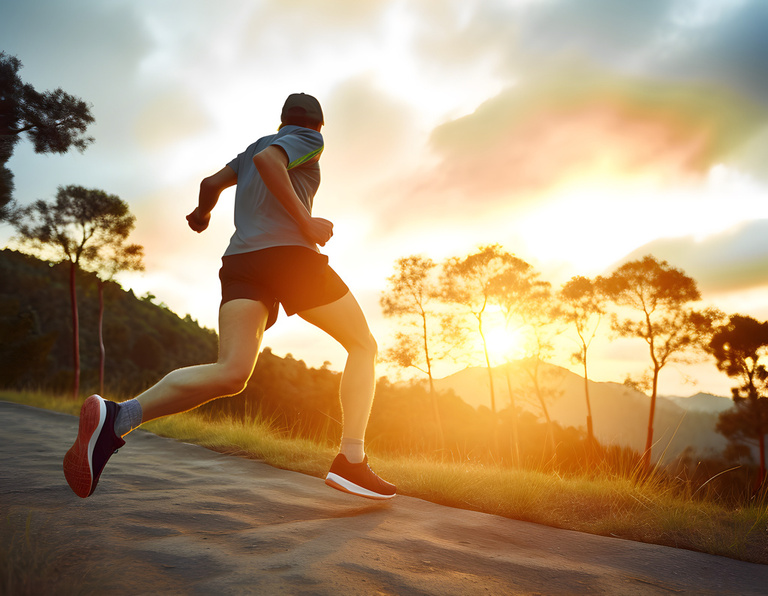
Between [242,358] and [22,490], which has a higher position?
[242,358]

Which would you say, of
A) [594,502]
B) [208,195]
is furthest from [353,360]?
[594,502]

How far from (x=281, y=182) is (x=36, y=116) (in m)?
5.61

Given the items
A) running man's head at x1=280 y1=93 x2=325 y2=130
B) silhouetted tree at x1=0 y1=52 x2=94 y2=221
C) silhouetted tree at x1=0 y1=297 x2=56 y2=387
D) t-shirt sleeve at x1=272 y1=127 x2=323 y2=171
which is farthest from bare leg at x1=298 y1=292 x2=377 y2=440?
silhouetted tree at x1=0 y1=297 x2=56 y2=387

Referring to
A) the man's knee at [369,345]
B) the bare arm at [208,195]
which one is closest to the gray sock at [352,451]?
the man's knee at [369,345]

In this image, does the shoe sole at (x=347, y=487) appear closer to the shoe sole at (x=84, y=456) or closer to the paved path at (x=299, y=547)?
the paved path at (x=299, y=547)

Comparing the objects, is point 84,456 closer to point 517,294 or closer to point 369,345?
point 369,345

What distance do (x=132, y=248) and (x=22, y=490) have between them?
54.2ft

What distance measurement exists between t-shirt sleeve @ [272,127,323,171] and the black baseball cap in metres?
0.14

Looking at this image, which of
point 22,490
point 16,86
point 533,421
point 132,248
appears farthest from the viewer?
point 533,421

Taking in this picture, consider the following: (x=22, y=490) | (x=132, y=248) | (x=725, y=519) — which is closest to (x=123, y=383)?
(x=132, y=248)

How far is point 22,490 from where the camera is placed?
7.17ft

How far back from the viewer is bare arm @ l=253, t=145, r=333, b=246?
211cm

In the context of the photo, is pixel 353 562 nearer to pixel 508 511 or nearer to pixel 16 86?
pixel 508 511

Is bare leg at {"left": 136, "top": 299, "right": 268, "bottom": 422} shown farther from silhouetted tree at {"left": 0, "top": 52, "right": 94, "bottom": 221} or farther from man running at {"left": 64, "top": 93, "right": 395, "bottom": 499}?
silhouetted tree at {"left": 0, "top": 52, "right": 94, "bottom": 221}
